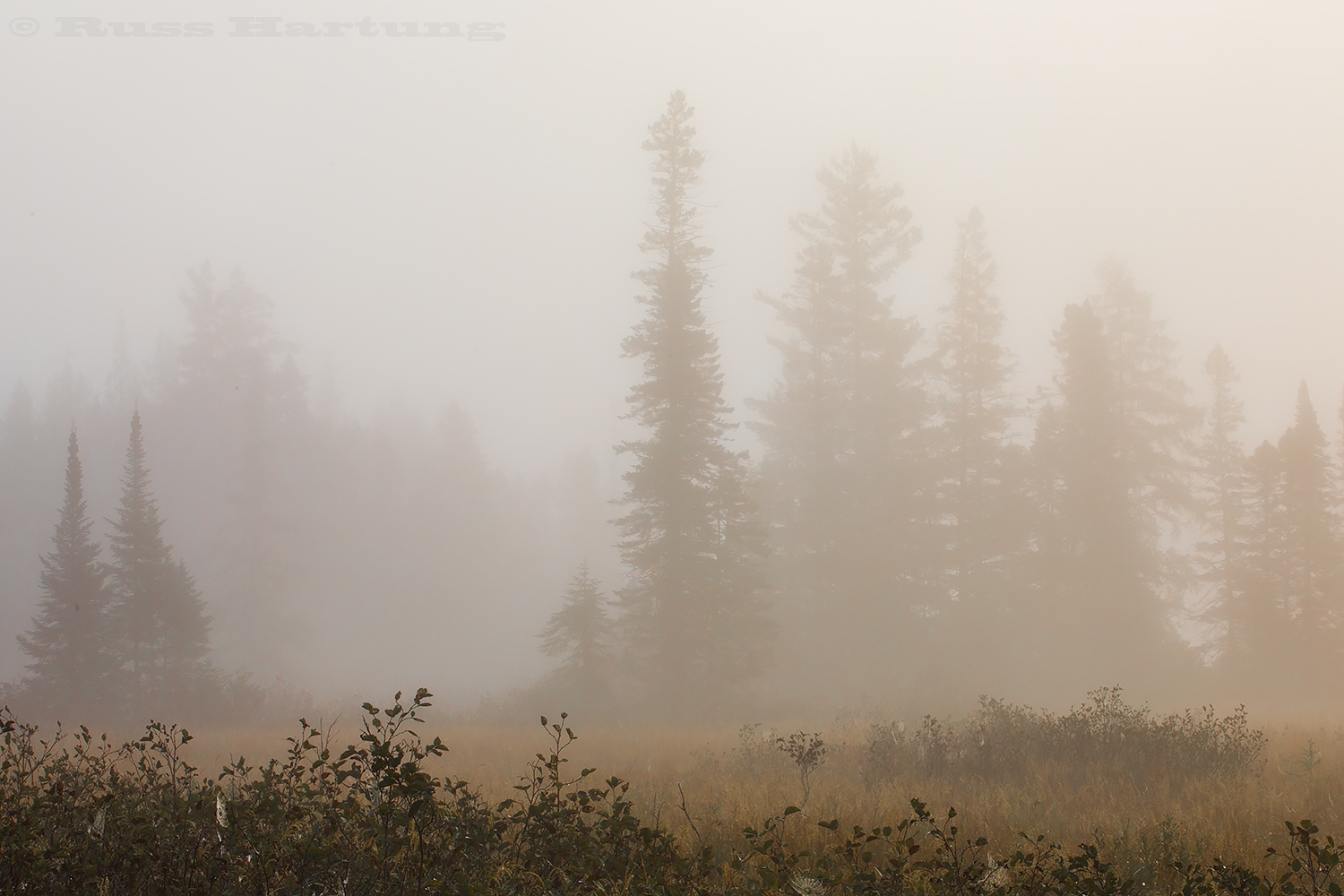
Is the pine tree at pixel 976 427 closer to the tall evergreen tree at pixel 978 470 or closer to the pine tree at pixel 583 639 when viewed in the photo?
the tall evergreen tree at pixel 978 470

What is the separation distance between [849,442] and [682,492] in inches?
319

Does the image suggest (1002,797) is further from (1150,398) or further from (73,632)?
(1150,398)

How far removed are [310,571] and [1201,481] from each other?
47534mm

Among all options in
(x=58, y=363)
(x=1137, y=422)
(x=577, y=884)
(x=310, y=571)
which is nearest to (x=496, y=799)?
(x=577, y=884)

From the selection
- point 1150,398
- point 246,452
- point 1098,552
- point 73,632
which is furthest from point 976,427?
point 246,452

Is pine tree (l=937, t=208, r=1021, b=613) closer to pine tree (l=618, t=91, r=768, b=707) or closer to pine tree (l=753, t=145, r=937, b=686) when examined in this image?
pine tree (l=753, t=145, r=937, b=686)

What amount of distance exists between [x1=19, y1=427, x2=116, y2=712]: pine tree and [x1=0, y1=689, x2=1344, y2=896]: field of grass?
482 inches

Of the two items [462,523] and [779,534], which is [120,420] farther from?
[779,534]

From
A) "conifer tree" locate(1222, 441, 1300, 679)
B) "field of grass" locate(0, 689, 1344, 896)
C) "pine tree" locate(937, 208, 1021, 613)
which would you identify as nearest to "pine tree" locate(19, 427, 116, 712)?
"field of grass" locate(0, 689, 1344, 896)

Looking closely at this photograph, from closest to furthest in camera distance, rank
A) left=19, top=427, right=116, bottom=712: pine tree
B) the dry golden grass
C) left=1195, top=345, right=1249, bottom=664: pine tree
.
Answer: the dry golden grass, left=19, top=427, right=116, bottom=712: pine tree, left=1195, top=345, right=1249, bottom=664: pine tree

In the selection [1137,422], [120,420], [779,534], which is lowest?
[779,534]

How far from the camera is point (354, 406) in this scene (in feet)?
234

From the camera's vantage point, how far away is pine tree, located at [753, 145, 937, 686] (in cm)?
2620

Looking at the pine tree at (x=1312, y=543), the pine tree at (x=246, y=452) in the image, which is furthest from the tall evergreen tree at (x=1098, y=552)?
the pine tree at (x=246, y=452)
